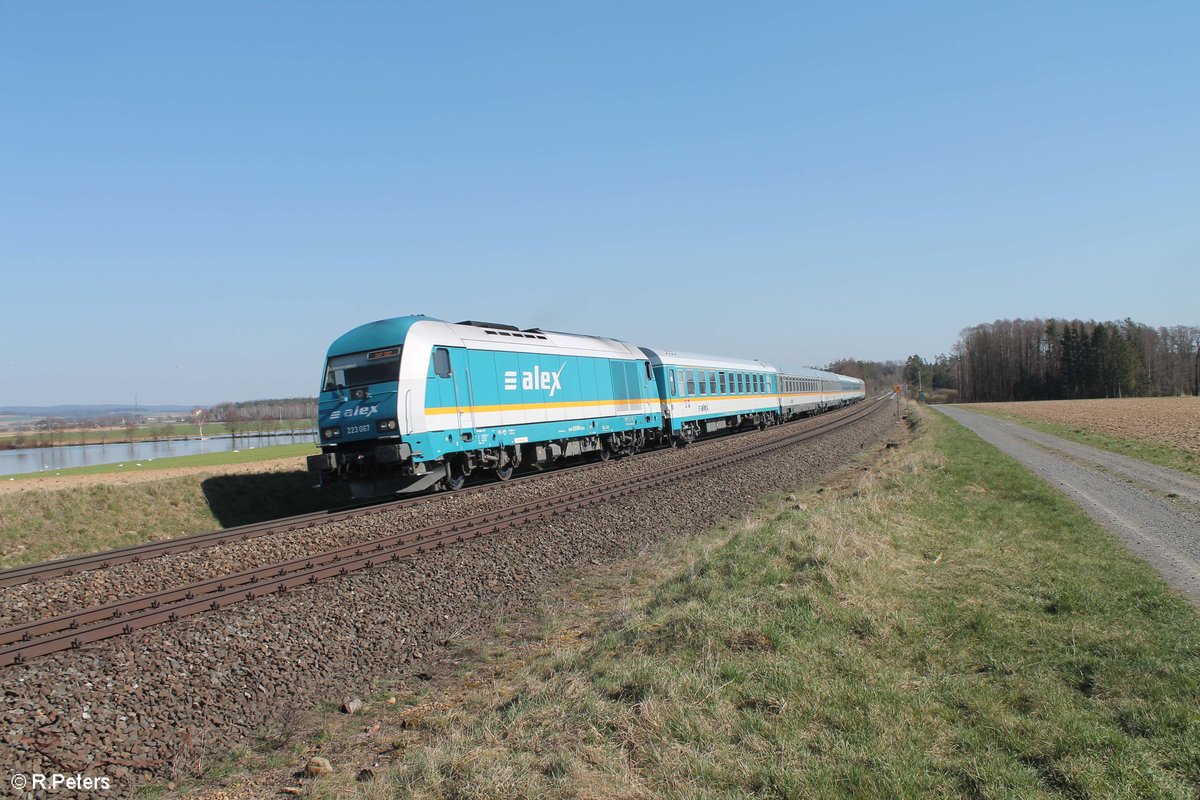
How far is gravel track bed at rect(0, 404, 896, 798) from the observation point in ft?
18.0

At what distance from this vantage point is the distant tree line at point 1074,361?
105000 millimetres

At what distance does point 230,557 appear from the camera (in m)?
11.0

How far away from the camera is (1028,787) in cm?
385

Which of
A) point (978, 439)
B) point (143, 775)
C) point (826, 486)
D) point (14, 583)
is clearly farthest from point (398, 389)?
point (978, 439)

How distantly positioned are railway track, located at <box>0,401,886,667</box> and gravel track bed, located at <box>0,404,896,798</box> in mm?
281

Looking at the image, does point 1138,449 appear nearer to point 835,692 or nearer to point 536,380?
point 536,380

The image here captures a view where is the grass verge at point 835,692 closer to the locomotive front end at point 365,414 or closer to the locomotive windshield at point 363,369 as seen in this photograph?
the locomotive front end at point 365,414

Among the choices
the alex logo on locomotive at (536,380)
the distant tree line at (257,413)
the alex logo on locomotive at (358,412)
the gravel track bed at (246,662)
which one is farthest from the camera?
the distant tree line at (257,413)

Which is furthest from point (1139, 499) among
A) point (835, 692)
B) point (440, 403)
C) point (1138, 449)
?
point (440, 403)

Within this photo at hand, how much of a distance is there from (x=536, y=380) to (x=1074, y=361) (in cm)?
11586

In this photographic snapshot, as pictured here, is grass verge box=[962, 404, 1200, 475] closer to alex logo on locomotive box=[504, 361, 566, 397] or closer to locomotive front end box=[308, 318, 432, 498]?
alex logo on locomotive box=[504, 361, 566, 397]

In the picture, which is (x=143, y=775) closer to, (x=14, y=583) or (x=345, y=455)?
(x=14, y=583)

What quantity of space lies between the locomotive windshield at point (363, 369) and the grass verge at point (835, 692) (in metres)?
7.77

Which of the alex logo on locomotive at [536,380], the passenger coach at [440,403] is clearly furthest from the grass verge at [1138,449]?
the passenger coach at [440,403]
